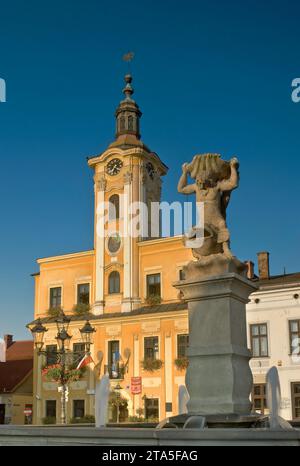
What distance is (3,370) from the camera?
46.8 metres

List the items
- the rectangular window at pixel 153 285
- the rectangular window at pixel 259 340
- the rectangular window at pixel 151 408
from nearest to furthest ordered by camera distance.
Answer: the rectangular window at pixel 259 340
the rectangular window at pixel 151 408
the rectangular window at pixel 153 285

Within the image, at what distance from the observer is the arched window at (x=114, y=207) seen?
3984cm

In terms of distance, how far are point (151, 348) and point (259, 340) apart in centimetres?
698

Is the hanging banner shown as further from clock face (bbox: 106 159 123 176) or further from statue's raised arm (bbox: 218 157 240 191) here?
statue's raised arm (bbox: 218 157 240 191)

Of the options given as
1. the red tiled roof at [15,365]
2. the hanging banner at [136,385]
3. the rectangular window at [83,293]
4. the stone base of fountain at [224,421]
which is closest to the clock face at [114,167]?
the rectangular window at [83,293]

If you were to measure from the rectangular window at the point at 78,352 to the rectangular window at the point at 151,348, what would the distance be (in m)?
3.78

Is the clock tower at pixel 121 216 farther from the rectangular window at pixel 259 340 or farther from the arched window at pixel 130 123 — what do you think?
the rectangular window at pixel 259 340

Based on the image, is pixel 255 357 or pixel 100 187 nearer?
pixel 255 357

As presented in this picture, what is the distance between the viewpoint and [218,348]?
973cm

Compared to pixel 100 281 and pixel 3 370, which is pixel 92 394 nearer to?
pixel 100 281

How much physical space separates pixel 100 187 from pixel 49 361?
39.4 ft

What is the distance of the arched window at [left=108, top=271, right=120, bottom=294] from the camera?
38875 mm

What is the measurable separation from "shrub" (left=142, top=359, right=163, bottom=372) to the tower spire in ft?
54.9
